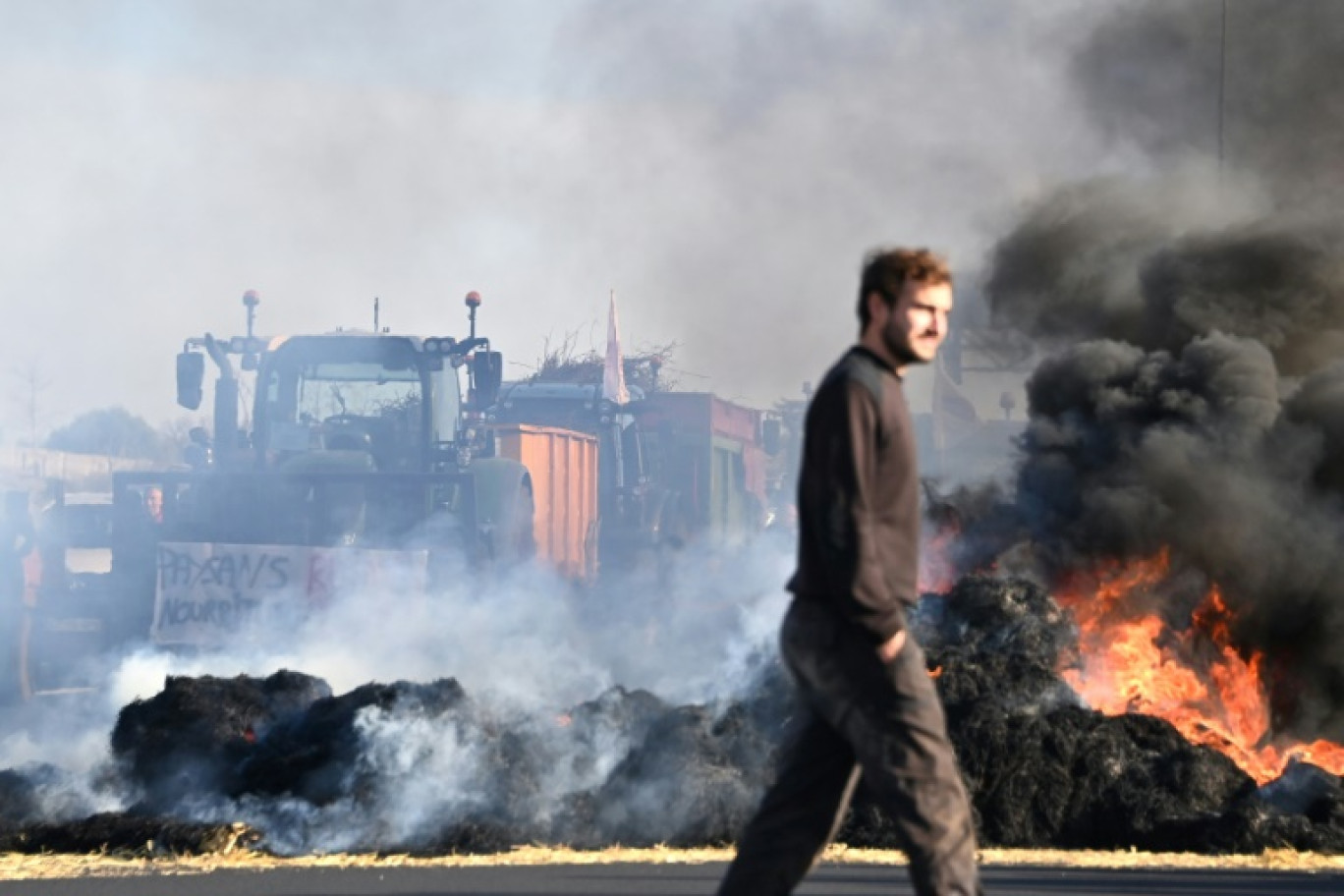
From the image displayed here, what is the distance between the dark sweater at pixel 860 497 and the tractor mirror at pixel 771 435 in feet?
86.7

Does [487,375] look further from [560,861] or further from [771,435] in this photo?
[771,435]

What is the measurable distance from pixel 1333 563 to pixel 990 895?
26.0 ft

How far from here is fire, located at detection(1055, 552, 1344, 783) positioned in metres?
12.3

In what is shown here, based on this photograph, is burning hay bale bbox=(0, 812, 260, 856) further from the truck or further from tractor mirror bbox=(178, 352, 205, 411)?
tractor mirror bbox=(178, 352, 205, 411)

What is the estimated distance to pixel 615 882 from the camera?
8320mm

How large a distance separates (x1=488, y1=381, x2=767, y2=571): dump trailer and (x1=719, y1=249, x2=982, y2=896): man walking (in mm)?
20413

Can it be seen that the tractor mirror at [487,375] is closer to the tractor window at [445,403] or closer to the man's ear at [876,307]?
the tractor window at [445,403]

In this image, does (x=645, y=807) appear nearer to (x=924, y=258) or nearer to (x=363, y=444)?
(x=924, y=258)

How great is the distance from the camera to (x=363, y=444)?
18953 mm

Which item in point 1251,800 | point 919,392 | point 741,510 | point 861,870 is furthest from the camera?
point 741,510

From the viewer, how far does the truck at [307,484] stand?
17422 millimetres

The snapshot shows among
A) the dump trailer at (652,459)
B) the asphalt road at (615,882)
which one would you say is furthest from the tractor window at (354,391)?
the asphalt road at (615,882)

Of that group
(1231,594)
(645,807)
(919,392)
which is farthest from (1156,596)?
(919,392)

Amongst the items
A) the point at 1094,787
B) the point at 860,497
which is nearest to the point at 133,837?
the point at 1094,787
